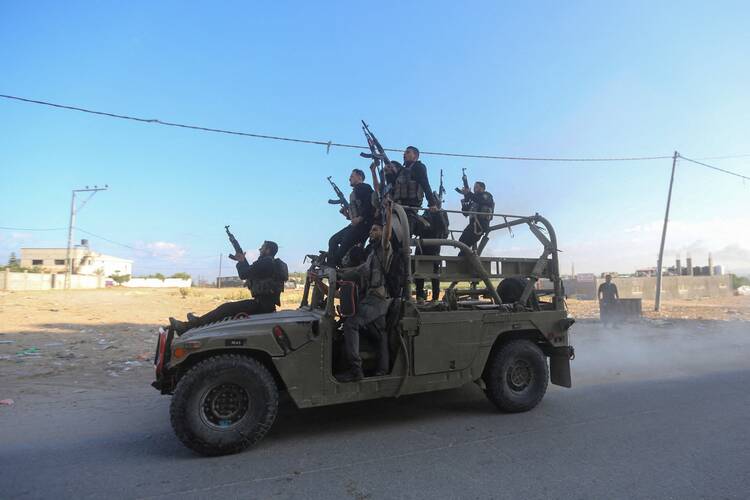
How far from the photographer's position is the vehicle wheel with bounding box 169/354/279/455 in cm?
398

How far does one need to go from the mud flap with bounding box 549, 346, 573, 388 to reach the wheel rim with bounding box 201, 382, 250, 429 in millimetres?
4029

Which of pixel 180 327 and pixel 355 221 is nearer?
pixel 180 327

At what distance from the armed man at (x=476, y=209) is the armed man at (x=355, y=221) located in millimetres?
1529

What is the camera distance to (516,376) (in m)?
5.65

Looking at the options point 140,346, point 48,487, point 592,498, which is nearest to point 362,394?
point 592,498

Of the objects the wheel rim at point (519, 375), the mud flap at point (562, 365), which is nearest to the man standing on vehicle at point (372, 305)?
the wheel rim at point (519, 375)

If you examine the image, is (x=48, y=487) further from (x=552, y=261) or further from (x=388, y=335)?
(x=552, y=261)

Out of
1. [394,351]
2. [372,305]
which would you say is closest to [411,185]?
[372,305]

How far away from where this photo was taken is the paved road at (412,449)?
3.44 m

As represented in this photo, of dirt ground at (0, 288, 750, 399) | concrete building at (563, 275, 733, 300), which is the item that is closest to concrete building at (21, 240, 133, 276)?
dirt ground at (0, 288, 750, 399)

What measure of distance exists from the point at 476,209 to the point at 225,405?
15.8ft

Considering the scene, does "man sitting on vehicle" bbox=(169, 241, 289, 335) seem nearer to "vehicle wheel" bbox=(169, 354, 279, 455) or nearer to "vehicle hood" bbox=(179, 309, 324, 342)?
"vehicle hood" bbox=(179, 309, 324, 342)

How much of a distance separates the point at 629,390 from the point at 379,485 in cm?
483

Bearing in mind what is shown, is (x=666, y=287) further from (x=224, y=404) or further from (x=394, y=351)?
(x=224, y=404)
